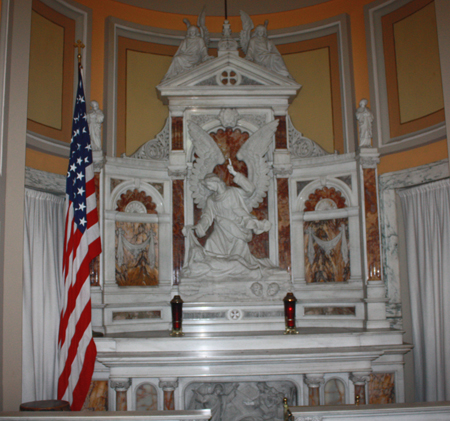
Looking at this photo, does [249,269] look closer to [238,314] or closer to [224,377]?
[238,314]

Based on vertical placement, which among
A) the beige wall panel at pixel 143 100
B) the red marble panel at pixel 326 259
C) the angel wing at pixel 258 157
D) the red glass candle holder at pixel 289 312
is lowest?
the red glass candle holder at pixel 289 312

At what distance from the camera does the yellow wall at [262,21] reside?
8.16 metres

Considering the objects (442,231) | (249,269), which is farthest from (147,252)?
(442,231)

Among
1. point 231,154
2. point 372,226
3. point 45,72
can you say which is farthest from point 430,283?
point 45,72

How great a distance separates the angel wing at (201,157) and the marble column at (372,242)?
2287mm

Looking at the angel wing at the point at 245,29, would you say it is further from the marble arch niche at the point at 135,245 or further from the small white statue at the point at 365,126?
the marble arch niche at the point at 135,245

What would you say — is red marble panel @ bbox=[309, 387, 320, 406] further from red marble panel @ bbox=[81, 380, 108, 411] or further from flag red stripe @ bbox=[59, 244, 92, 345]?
flag red stripe @ bbox=[59, 244, 92, 345]

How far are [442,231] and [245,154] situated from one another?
3.13 m

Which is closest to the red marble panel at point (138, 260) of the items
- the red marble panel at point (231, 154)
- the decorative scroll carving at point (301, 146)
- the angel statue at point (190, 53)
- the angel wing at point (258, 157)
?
the red marble panel at point (231, 154)

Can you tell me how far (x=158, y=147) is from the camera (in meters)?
8.41

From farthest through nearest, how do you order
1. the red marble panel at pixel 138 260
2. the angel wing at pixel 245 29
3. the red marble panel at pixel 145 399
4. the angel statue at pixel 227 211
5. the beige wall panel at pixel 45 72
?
the angel wing at pixel 245 29, the red marble panel at pixel 138 260, the angel statue at pixel 227 211, the beige wall panel at pixel 45 72, the red marble panel at pixel 145 399

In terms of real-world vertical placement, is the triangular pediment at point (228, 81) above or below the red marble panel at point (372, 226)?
above

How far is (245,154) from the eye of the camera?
326 inches

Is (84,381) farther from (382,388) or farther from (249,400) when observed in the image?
(382,388)
